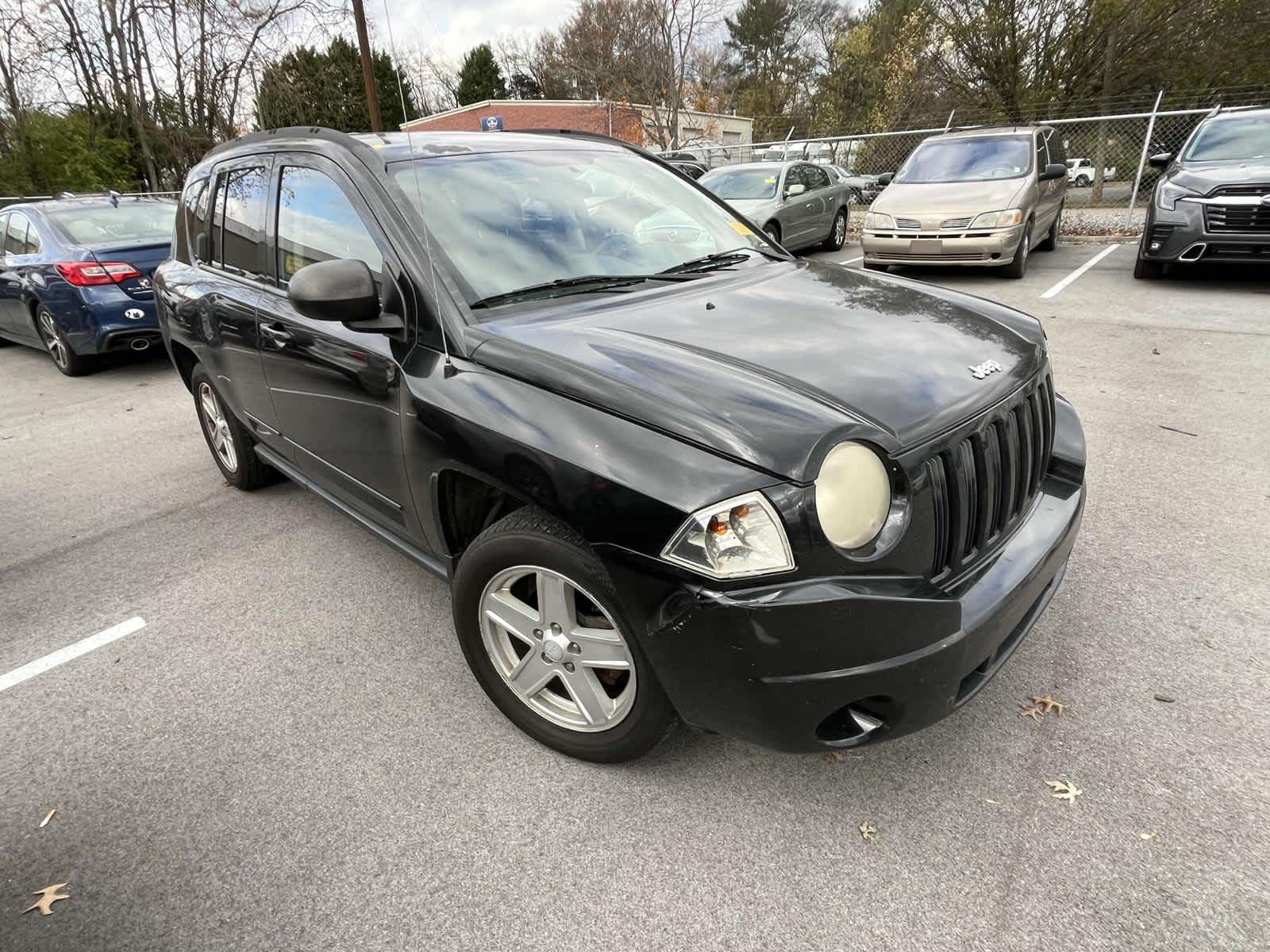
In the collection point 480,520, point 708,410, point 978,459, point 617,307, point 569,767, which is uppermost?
point 617,307

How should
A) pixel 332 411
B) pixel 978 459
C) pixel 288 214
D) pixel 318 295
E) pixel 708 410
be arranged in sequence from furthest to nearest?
pixel 288 214 < pixel 332 411 < pixel 318 295 < pixel 978 459 < pixel 708 410

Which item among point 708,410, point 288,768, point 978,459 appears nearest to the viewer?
point 708,410

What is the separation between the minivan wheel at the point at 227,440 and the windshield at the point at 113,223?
3.70 m

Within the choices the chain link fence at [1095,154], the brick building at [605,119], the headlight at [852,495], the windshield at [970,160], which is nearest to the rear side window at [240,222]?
the headlight at [852,495]

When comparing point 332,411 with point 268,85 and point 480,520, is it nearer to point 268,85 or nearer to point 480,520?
point 480,520

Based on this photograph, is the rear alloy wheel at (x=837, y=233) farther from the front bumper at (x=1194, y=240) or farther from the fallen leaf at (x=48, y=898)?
the fallen leaf at (x=48, y=898)

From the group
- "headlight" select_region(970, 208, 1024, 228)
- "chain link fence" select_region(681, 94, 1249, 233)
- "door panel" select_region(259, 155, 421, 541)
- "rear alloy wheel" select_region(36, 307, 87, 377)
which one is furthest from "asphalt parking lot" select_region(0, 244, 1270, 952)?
"chain link fence" select_region(681, 94, 1249, 233)

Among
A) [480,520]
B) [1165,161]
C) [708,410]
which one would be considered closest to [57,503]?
[480,520]

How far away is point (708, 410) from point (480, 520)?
1.00 metres

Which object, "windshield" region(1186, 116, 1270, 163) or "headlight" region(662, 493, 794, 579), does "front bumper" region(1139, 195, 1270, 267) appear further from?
"headlight" region(662, 493, 794, 579)

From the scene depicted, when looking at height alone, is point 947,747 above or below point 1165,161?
below

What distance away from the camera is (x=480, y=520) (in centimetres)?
244

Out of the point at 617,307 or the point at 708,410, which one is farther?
the point at 617,307

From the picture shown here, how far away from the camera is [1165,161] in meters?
9.00
